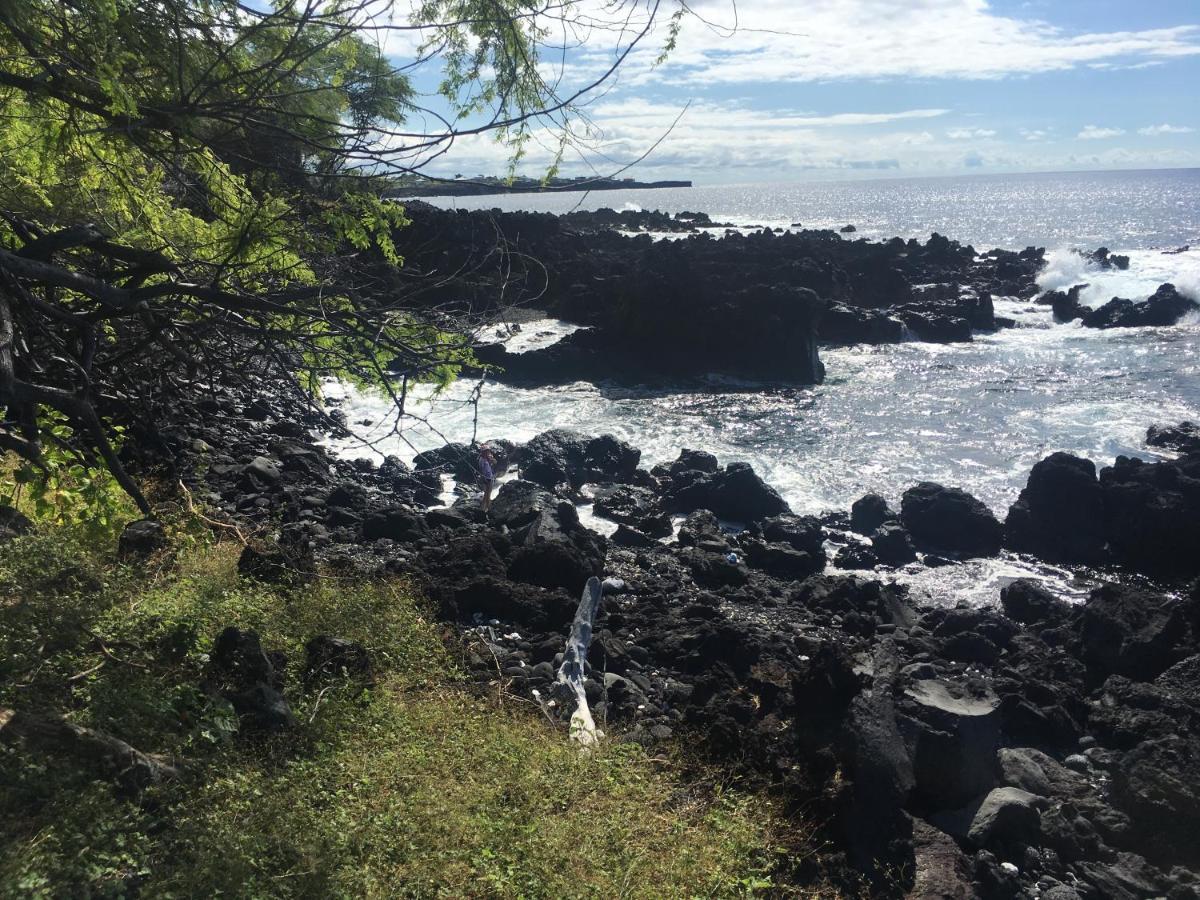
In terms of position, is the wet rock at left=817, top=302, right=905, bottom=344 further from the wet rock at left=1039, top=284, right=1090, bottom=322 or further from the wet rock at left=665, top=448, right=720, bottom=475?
the wet rock at left=665, top=448, right=720, bottom=475

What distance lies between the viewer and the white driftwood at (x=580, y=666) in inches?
291

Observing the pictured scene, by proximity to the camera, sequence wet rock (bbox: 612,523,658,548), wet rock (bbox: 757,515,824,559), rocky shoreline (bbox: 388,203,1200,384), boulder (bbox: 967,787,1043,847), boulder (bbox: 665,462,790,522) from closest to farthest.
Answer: boulder (bbox: 967,787,1043,847)
wet rock (bbox: 757,515,824,559)
wet rock (bbox: 612,523,658,548)
boulder (bbox: 665,462,790,522)
rocky shoreline (bbox: 388,203,1200,384)

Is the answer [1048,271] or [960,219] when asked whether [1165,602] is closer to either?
[1048,271]

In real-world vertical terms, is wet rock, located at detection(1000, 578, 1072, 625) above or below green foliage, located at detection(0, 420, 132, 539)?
below

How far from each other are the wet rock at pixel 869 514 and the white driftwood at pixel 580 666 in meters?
6.52

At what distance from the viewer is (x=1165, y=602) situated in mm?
10555

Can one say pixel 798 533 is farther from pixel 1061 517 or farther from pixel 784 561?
pixel 1061 517

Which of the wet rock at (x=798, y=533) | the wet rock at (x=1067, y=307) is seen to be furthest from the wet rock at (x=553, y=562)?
the wet rock at (x=1067, y=307)

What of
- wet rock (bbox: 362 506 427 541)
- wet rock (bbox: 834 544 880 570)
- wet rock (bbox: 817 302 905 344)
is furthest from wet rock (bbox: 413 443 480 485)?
wet rock (bbox: 817 302 905 344)

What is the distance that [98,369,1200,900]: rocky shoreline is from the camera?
6.85m

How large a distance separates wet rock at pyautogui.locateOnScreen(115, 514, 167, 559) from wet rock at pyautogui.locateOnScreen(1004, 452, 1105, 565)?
11930 mm

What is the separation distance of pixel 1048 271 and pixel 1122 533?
38.4m

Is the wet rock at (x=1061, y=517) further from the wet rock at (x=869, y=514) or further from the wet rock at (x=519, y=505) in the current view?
the wet rock at (x=519, y=505)

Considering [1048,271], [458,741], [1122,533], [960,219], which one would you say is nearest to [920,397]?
[1122,533]
